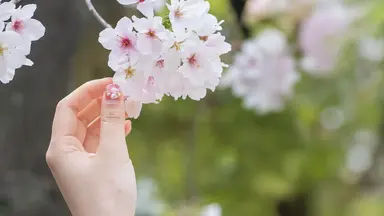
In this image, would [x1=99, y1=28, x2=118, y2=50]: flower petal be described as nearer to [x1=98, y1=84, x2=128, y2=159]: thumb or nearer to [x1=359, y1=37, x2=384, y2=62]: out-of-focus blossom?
[x1=98, y1=84, x2=128, y2=159]: thumb

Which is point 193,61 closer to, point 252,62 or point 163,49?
point 163,49

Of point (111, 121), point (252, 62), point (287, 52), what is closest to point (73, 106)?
point (111, 121)

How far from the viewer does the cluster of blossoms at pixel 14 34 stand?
0.28 meters

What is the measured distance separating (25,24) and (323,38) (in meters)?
0.63

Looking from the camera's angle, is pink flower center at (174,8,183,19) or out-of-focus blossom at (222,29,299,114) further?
out-of-focus blossom at (222,29,299,114)

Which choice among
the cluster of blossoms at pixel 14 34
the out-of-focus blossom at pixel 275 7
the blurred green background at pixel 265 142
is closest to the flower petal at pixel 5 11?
the cluster of blossoms at pixel 14 34

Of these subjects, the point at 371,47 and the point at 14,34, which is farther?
the point at 371,47

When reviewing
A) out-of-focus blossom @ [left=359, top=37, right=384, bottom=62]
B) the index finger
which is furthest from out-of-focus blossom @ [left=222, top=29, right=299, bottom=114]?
the index finger

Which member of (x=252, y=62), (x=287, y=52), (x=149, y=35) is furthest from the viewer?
(x=287, y=52)

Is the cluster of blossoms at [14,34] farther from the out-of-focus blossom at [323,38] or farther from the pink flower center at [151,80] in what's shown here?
the out-of-focus blossom at [323,38]

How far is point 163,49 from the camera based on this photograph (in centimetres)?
28

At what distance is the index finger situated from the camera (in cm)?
33

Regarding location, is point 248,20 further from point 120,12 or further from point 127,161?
point 127,161

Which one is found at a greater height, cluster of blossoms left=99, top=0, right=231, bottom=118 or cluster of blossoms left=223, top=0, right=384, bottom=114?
cluster of blossoms left=223, top=0, right=384, bottom=114
